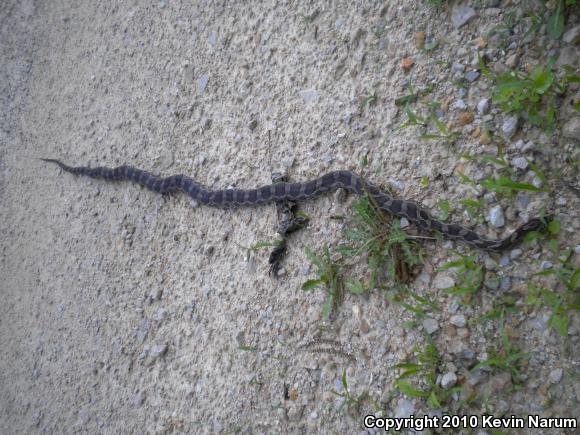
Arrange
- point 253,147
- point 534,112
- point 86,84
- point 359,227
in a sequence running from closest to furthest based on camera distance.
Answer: point 534,112 → point 359,227 → point 253,147 → point 86,84

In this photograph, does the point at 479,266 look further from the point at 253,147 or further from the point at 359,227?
the point at 253,147

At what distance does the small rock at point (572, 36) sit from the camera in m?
2.68

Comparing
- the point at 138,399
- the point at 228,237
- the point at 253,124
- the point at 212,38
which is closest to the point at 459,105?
the point at 253,124

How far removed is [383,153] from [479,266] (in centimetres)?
130

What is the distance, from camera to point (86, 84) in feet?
25.0

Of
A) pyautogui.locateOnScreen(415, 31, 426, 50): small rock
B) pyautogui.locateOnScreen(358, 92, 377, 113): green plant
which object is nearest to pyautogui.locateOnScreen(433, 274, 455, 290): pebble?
pyautogui.locateOnScreen(358, 92, 377, 113): green plant

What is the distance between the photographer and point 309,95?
14.0 ft

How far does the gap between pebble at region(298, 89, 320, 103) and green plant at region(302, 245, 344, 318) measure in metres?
1.62

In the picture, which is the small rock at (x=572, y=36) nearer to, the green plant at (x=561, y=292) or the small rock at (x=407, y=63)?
the small rock at (x=407, y=63)

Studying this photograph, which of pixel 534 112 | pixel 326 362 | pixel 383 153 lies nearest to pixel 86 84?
pixel 383 153

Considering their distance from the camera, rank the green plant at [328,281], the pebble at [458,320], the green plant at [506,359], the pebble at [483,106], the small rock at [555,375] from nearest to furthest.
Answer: the small rock at [555,375], the green plant at [506,359], the pebble at [458,320], the pebble at [483,106], the green plant at [328,281]

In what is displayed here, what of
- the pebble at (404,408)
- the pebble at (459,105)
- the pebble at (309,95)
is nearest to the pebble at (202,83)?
the pebble at (309,95)

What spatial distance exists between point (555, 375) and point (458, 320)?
1.99 feet

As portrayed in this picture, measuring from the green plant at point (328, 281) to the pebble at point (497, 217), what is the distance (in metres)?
1.26
